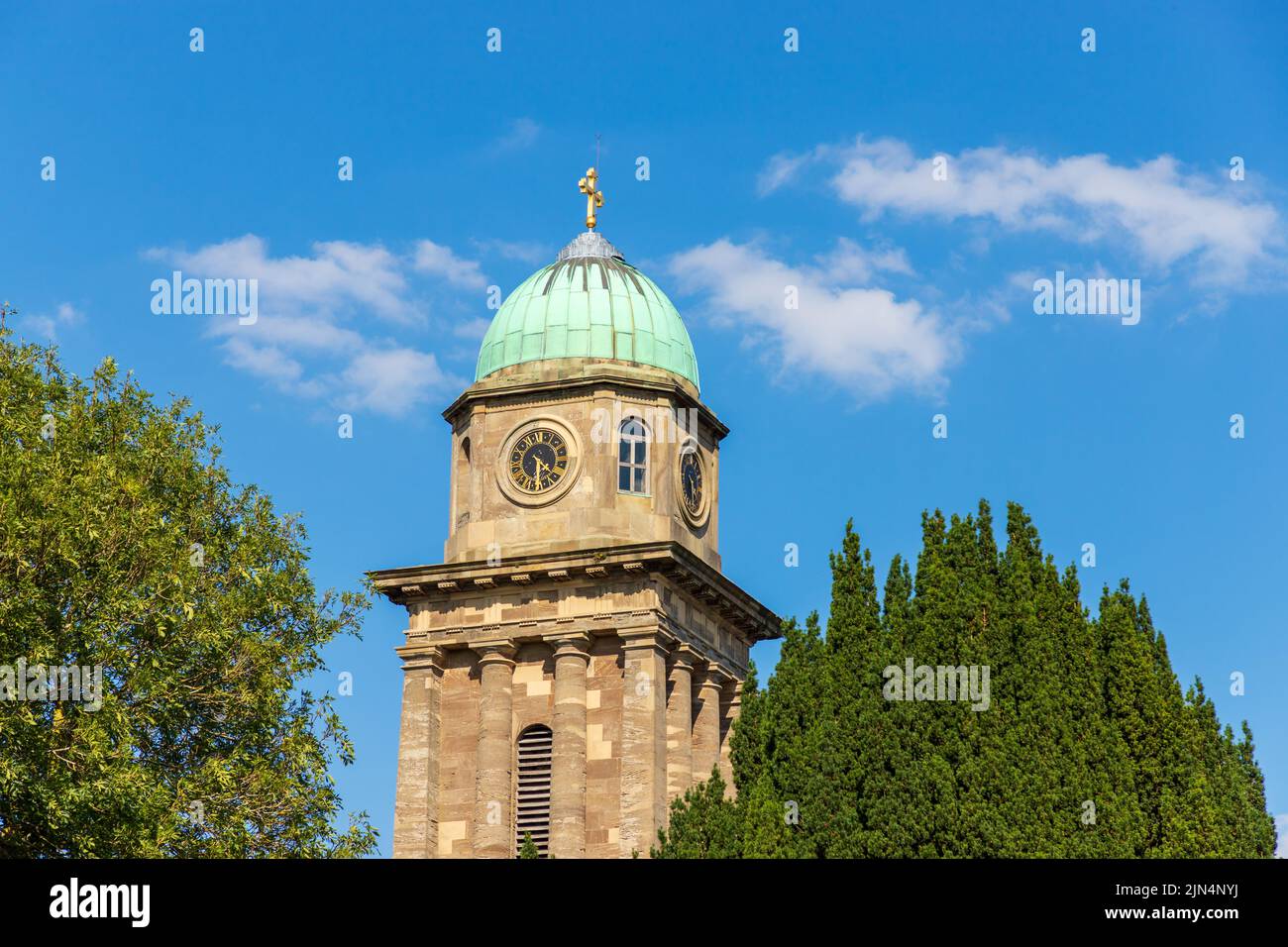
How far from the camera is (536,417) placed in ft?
188

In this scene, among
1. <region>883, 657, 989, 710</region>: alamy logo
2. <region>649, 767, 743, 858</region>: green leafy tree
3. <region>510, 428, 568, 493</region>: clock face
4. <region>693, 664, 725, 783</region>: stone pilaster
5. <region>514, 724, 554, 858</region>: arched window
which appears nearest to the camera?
<region>883, 657, 989, 710</region>: alamy logo

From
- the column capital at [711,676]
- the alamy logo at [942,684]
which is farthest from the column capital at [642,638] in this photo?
the alamy logo at [942,684]

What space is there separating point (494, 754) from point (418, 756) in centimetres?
236

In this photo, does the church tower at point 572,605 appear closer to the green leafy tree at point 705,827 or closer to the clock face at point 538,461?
the clock face at point 538,461

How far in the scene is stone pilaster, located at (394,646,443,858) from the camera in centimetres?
5356

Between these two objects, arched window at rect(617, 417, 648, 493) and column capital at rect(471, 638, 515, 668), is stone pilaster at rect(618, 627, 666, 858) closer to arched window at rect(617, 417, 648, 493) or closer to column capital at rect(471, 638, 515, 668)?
column capital at rect(471, 638, 515, 668)

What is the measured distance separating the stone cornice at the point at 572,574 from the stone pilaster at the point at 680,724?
201 cm

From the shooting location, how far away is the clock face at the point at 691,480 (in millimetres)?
57844

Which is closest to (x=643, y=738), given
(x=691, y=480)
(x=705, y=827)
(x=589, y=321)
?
(x=691, y=480)

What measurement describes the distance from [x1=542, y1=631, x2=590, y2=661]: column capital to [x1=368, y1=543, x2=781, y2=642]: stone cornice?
1.56 meters
